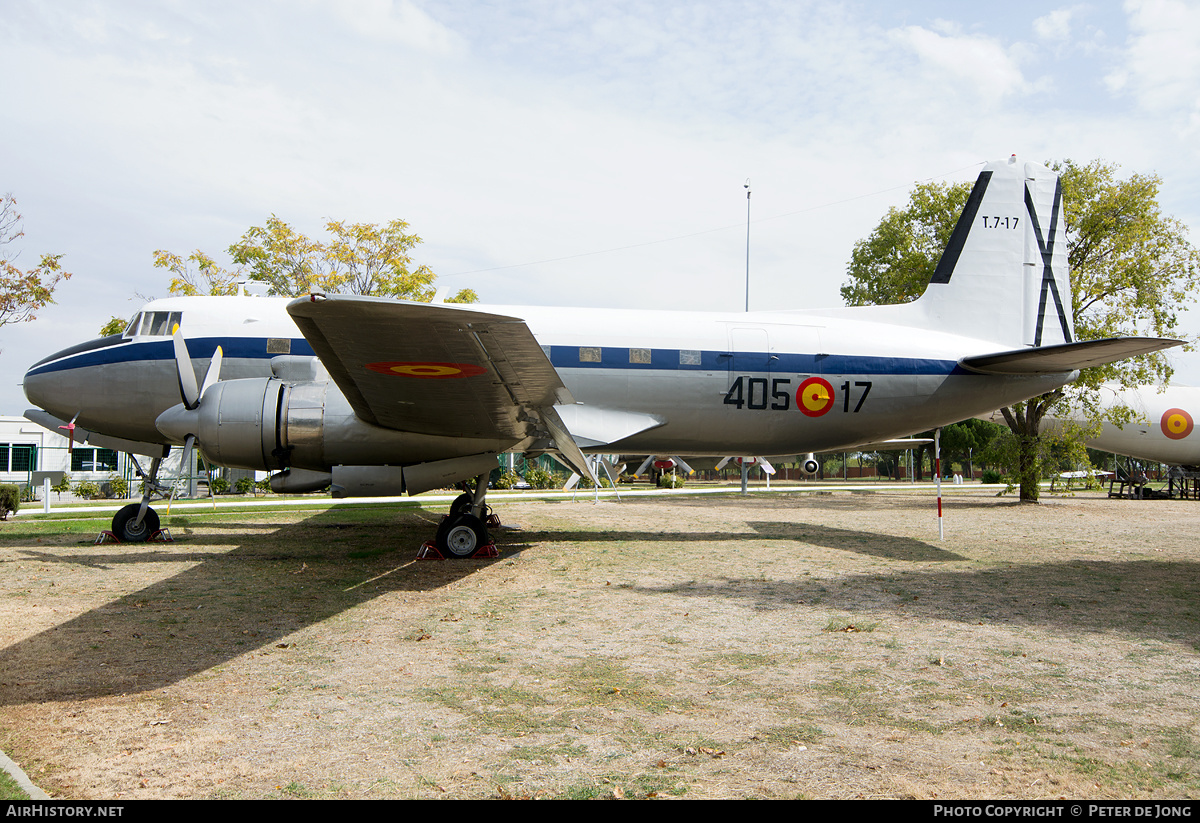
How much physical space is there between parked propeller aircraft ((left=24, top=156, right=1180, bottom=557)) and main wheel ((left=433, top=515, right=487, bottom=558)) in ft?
0.09

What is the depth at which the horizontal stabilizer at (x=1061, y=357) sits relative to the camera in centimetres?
1003

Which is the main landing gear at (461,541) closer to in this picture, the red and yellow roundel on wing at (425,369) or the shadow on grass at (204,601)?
the shadow on grass at (204,601)

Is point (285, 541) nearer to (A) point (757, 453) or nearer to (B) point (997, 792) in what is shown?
(A) point (757, 453)

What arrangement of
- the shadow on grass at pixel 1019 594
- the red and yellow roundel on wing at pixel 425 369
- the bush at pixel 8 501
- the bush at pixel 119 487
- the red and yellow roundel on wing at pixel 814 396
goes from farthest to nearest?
the bush at pixel 119 487 → the bush at pixel 8 501 → the red and yellow roundel on wing at pixel 814 396 → the red and yellow roundel on wing at pixel 425 369 → the shadow on grass at pixel 1019 594


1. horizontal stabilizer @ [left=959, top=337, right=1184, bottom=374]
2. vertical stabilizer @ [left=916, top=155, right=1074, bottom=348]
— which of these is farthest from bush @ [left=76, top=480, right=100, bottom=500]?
horizontal stabilizer @ [left=959, top=337, right=1184, bottom=374]

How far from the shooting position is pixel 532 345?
7164 millimetres

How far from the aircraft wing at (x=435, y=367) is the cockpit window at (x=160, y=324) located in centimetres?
464

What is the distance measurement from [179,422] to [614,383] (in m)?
6.26

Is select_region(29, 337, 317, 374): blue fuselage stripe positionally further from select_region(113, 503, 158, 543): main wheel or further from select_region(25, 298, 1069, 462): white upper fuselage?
select_region(113, 503, 158, 543): main wheel

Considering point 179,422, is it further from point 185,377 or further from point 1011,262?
point 1011,262

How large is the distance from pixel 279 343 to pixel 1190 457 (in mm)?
35044

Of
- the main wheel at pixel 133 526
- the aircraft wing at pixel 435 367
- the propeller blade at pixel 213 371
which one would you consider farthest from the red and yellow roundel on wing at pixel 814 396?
the main wheel at pixel 133 526
